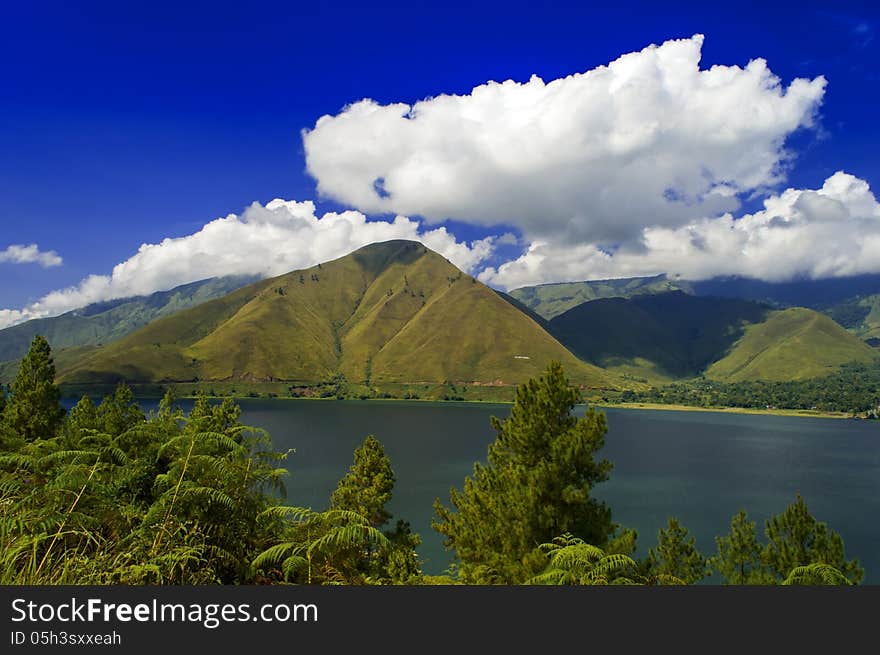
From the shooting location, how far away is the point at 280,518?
7164 mm

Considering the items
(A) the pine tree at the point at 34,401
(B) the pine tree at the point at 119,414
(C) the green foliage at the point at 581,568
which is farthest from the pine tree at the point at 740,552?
(A) the pine tree at the point at 34,401

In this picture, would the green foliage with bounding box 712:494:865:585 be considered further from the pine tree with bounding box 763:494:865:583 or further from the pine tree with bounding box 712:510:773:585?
the pine tree with bounding box 712:510:773:585

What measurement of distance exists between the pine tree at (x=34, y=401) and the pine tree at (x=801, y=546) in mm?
36006


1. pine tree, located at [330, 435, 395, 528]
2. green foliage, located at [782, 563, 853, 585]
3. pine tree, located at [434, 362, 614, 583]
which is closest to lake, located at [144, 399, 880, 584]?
pine tree, located at [330, 435, 395, 528]

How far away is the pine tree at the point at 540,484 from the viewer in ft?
48.9

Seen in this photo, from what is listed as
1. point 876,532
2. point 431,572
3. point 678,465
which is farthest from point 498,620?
point 678,465

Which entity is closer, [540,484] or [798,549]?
[540,484]

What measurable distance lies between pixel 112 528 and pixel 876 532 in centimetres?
7656

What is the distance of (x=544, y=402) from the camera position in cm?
1633

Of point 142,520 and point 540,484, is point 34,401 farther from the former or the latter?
point 142,520

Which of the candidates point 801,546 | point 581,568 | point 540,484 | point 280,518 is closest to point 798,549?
point 801,546

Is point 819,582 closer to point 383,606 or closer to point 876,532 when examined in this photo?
point 383,606

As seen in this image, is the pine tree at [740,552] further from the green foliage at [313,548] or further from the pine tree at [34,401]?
the pine tree at [34,401]

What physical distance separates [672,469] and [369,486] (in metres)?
85.3
